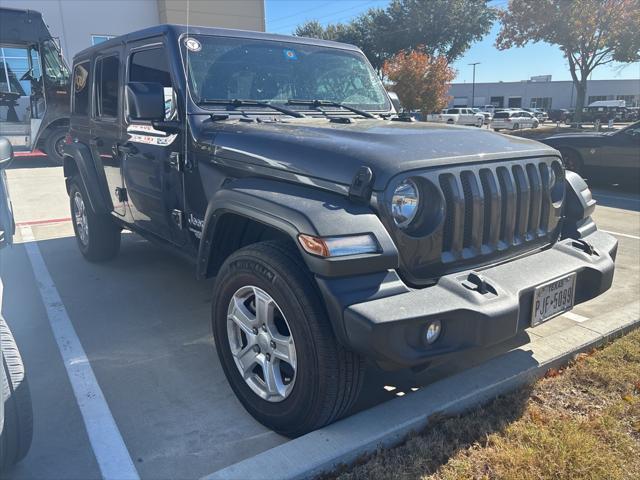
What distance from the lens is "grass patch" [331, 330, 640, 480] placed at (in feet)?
7.85

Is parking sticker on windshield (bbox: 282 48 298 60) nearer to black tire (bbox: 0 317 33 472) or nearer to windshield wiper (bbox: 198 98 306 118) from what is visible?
windshield wiper (bbox: 198 98 306 118)

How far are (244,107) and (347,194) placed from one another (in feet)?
5.03

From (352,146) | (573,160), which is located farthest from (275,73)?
(573,160)

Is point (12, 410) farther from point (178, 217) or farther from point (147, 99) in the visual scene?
point (147, 99)

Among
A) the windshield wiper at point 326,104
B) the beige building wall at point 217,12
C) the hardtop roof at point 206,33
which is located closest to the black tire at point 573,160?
the hardtop roof at point 206,33

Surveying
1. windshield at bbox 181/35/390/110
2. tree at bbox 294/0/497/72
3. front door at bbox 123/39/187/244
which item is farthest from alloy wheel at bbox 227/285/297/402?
tree at bbox 294/0/497/72

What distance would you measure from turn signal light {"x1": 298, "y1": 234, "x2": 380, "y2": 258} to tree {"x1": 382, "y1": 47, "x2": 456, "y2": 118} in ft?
79.5

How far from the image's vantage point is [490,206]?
2701 mm

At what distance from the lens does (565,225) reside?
3.37 m

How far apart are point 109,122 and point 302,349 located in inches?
126

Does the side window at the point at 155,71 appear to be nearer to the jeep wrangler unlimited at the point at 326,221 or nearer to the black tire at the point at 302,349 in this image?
the jeep wrangler unlimited at the point at 326,221

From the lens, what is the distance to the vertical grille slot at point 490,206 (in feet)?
8.82

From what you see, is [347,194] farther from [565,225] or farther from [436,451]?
[565,225]

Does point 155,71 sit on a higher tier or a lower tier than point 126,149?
higher
